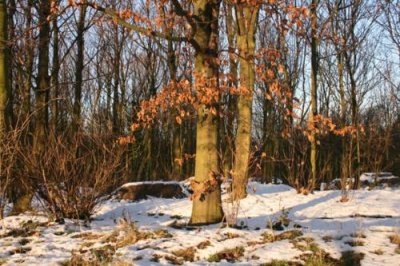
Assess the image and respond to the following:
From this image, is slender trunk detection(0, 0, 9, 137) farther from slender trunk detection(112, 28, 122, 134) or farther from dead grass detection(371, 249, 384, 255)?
slender trunk detection(112, 28, 122, 134)

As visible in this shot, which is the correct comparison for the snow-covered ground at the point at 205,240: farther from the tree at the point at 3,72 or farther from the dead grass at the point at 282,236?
the tree at the point at 3,72

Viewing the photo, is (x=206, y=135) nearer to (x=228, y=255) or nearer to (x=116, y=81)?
(x=228, y=255)

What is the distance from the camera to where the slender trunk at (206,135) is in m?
7.65

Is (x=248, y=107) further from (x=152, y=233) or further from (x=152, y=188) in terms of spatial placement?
(x=152, y=233)

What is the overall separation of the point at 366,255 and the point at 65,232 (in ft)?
14.9

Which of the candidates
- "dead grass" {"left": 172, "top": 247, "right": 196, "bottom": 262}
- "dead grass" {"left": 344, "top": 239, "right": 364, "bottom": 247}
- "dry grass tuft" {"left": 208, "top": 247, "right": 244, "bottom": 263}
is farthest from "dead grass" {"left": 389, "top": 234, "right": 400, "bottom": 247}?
"dead grass" {"left": 172, "top": 247, "right": 196, "bottom": 262}

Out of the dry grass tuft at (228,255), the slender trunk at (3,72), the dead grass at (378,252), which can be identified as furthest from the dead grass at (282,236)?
the slender trunk at (3,72)

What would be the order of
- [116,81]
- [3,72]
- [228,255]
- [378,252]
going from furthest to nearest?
[116,81] → [3,72] → [228,255] → [378,252]

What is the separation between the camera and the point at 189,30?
7.94m

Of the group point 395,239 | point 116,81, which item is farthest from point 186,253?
point 116,81

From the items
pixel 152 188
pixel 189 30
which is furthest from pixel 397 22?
pixel 189 30

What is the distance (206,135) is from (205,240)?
1.96 meters

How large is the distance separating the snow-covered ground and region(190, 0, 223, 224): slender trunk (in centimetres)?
37

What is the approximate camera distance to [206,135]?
771 cm
